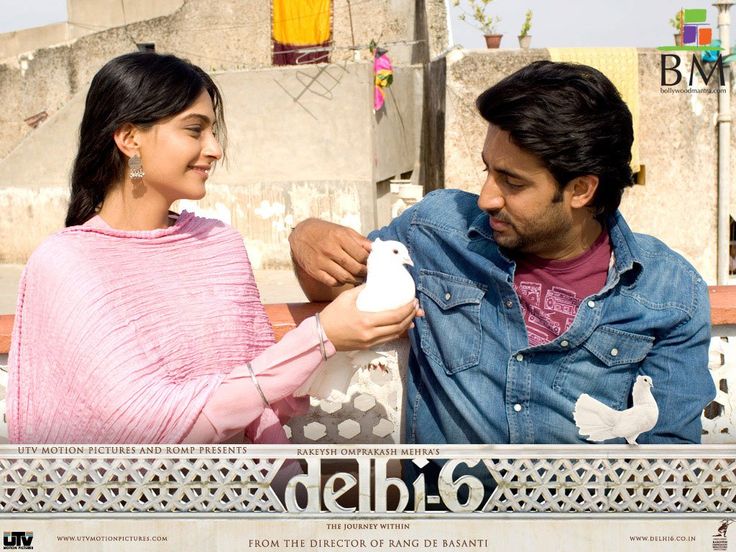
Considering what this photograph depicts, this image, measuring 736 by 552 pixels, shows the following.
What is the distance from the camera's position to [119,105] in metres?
2.17

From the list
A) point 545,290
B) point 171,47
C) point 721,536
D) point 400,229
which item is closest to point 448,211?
point 400,229

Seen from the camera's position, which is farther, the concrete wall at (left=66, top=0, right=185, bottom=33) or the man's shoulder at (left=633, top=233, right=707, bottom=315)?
the concrete wall at (left=66, top=0, right=185, bottom=33)

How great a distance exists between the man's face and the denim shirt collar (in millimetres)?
62

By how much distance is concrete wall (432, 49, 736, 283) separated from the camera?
11.8 m

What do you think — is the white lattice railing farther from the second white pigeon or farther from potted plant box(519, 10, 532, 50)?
potted plant box(519, 10, 532, 50)

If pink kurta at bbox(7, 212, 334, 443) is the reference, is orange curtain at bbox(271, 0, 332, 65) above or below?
above

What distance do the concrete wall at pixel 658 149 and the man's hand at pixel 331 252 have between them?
963 centimetres

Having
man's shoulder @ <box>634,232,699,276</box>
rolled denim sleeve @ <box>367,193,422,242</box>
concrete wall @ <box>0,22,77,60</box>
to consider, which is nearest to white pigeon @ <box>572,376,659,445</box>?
man's shoulder @ <box>634,232,699,276</box>

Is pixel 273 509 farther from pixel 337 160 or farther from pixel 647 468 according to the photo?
pixel 337 160

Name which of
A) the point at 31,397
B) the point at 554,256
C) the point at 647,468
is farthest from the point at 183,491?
the point at 554,256

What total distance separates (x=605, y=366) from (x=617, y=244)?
1.11ft

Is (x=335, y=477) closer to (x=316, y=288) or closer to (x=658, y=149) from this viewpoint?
(x=316, y=288)

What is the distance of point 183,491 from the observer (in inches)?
70.5

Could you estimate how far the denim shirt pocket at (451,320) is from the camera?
2.33 m
